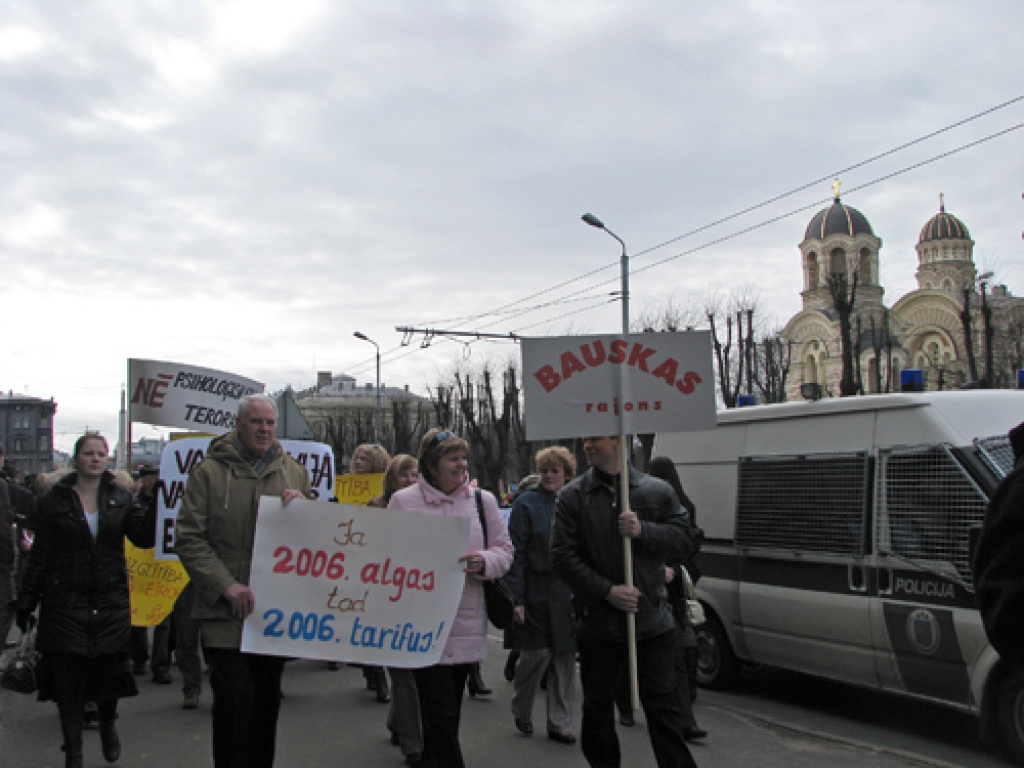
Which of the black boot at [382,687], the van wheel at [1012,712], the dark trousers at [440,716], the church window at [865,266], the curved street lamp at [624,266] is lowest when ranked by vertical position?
the black boot at [382,687]

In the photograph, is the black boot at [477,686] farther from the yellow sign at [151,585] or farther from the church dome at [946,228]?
the church dome at [946,228]

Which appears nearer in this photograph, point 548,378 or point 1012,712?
point 548,378

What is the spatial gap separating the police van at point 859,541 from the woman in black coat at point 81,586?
4.32 m

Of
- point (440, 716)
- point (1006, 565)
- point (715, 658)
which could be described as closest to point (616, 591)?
point (440, 716)

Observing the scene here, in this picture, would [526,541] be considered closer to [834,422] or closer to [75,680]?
[834,422]

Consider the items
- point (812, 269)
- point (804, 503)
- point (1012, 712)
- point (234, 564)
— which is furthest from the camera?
point (812, 269)

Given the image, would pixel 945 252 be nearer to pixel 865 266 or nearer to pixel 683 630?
pixel 865 266

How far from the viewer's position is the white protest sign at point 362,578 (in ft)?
14.4

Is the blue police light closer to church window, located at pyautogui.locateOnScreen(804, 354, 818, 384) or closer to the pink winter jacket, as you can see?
the pink winter jacket

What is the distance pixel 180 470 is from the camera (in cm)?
664

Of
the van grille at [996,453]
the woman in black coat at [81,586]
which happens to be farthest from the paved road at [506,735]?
the van grille at [996,453]

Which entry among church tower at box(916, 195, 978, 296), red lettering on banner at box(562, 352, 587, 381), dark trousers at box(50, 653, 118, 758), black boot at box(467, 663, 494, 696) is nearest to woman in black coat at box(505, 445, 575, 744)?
black boot at box(467, 663, 494, 696)

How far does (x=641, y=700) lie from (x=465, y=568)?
104cm

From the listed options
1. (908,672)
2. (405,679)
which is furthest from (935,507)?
(405,679)
